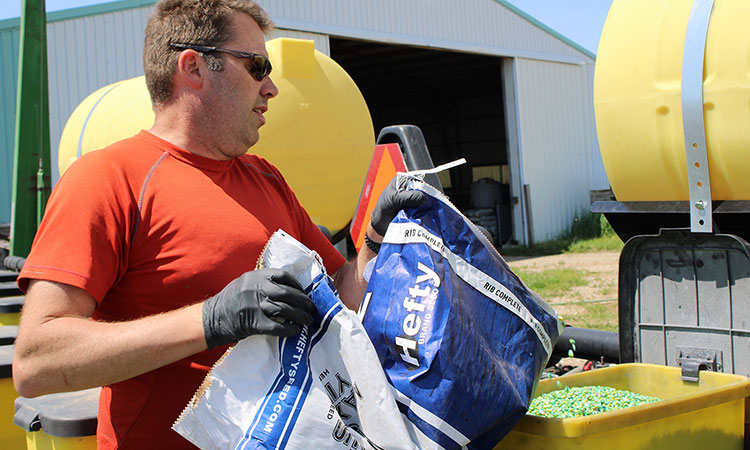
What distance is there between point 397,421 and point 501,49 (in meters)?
13.7

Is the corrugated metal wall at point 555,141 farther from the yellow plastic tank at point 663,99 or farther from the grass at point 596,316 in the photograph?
the yellow plastic tank at point 663,99

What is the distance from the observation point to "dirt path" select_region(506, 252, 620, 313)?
8.32 m

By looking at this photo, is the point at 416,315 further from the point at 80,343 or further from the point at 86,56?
the point at 86,56

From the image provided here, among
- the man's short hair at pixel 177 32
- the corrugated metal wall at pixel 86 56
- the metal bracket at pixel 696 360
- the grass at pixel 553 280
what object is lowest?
the grass at pixel 553 280

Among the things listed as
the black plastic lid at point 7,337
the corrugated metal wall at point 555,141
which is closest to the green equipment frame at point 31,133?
the black plastic lid at point 7,337

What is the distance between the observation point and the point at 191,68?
1.69 meters

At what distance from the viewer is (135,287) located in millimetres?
1544

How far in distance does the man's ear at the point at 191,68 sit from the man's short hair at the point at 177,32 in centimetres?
2

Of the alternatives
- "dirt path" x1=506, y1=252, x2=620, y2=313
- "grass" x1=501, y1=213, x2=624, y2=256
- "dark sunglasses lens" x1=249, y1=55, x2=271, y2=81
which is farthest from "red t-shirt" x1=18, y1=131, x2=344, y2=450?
"grass" x1=501, y1=213, x2=624, y2=256

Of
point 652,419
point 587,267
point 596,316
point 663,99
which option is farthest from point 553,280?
point 652,419

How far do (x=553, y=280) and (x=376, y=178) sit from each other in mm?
6178

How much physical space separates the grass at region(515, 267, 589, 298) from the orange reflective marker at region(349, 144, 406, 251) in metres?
4.84

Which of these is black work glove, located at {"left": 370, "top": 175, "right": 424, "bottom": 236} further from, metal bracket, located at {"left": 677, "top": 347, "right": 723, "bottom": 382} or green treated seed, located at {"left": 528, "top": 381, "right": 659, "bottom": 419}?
metal bracket, located at {"left": 677, "top": 347, "right": 723, "bottom": 382}

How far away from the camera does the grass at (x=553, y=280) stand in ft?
29.0
